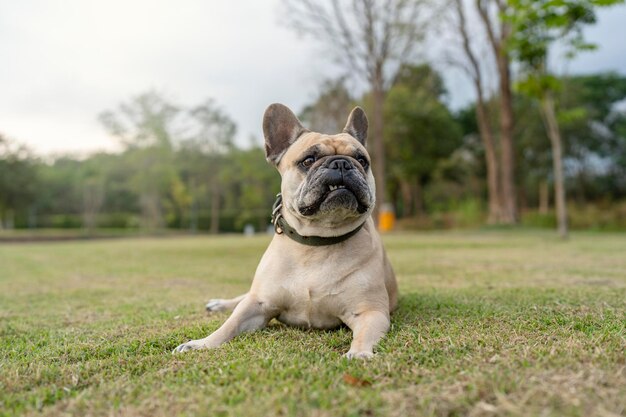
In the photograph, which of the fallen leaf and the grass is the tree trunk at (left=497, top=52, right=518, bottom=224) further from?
the fallen leaf

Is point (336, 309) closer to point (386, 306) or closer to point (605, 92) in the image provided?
point (386, 306)

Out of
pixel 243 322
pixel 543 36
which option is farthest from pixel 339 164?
pixel 543 36

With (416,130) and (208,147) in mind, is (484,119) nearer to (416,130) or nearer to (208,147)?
(416,130)

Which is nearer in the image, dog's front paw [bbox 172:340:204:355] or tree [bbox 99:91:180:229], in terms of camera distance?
dog's front paw [bbox 172:340:204:355]

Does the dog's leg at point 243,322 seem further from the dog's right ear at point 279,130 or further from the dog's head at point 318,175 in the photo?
the dog's right ear at point 279,130

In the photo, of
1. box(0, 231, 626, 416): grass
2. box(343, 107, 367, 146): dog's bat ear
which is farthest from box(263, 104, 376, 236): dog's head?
box(0, 231, 626, 416): grass

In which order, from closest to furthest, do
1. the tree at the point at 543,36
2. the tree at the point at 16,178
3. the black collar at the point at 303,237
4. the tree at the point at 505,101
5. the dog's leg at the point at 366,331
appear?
the dog's leg at the point at 366,331 → the black collar at the point at 303,237 → the tree at the point at 543,36 → the tree at the point at 505,101 → the tree at the point at 16,178

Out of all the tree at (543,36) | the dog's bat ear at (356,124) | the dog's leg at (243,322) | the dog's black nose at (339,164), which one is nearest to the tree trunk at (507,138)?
the tree at (543,36)

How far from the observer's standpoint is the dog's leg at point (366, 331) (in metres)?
2.31

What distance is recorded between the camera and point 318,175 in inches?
111

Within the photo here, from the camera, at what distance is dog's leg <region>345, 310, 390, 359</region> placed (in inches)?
91.1

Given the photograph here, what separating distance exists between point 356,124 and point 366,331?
5.22 feet

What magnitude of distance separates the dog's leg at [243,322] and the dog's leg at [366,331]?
52cm

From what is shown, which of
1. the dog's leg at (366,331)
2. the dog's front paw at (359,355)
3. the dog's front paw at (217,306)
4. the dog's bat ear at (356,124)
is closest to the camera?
the dog's front paw at (359,355)
